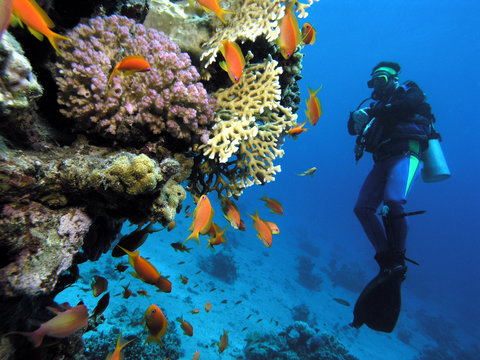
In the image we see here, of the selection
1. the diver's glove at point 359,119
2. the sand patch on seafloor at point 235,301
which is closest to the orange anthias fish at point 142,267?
the sand patch on seafloor at point 235,301

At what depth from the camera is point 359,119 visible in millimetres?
6309

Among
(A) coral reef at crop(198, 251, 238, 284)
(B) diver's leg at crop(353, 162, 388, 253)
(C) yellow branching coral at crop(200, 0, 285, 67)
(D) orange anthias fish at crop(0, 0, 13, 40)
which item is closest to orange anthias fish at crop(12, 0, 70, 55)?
(D) orange anthias fish at crop(0, 0, 13, 40)

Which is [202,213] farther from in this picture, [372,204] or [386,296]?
[372,204]

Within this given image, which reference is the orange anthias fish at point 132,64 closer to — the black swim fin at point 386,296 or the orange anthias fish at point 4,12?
the orange anthias fish at point 4,12

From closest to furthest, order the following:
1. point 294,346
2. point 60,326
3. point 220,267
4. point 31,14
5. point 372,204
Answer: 1. point 31,14
2. point 60,326
3. point 372,204
4. point 294,346
5. point 220,267

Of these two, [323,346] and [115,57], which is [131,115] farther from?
[323,346]

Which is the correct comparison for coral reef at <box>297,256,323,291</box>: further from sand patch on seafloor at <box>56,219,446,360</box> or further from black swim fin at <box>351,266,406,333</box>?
black swim fin at <box>351,266,406,333</box>

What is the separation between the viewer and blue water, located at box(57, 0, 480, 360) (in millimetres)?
15781

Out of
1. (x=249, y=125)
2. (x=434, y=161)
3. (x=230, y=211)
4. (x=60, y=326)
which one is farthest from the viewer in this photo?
(x=434, y=161)

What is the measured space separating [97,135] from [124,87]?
60 centimetres

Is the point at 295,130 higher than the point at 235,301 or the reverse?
higher

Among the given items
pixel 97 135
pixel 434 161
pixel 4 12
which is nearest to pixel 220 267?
pixel 434 161

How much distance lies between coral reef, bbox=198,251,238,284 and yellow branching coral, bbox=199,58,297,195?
12405 millimetres

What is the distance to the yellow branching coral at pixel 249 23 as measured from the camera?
266 cm
